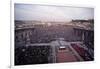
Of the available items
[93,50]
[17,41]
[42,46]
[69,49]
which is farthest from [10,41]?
[93,50]

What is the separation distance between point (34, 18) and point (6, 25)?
1.13ft

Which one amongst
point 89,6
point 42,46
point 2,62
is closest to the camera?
point 2,62

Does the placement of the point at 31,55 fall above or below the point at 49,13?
below

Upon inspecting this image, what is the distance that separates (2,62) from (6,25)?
43 centimetres

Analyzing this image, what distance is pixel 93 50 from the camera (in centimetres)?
217

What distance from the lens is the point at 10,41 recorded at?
1.89 m

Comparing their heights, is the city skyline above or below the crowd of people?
above

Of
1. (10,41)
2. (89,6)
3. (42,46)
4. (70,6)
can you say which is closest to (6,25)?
(10,41)

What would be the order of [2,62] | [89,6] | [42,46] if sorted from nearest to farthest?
[2,62] < [42,46] < [89,6]

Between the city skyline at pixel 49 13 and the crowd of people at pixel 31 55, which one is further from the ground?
the city skyline at pixel 49 13

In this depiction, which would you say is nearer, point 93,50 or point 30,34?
point 30,34

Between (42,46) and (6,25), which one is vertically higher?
(6,25)
